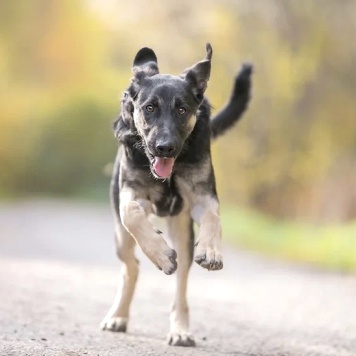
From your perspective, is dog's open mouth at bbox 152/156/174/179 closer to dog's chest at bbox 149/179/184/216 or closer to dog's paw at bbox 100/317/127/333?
dog's chest at bbox 149/179/184/216

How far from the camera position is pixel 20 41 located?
2803 cm

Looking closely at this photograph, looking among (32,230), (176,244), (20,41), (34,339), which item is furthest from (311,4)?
(20,41)

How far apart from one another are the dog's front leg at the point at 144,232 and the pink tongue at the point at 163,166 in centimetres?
31

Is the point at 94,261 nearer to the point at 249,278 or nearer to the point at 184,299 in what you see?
the point at 249,278

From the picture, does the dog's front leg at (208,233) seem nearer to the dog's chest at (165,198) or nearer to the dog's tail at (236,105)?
the dog's chest at (165,198)

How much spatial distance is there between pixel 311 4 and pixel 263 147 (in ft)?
9.81

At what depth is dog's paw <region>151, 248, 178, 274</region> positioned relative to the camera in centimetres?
567

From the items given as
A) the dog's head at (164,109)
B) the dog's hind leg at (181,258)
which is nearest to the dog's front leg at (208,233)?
the dog's head at (164,109)

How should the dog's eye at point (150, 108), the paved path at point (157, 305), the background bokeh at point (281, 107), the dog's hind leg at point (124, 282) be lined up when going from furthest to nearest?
1. the background bokeh at point (281, 107)
2. the dog's hind leg at point (124, 282)
3. the paved path at point (157, 305)
4. the dog's eye at point (150, 108)

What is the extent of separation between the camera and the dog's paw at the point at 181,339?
21.3 ft

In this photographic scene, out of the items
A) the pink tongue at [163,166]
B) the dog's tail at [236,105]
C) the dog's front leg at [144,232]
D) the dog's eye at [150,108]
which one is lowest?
the dog's front leg at [144,232]

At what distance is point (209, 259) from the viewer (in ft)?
18.6

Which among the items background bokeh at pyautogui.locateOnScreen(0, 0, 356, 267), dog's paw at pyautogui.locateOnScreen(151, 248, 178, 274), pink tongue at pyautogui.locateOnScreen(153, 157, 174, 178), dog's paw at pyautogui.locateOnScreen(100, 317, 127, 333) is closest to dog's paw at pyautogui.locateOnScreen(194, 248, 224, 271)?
dog's paw at pyautogui.locateOnScreen(151, 248, 178, 274)

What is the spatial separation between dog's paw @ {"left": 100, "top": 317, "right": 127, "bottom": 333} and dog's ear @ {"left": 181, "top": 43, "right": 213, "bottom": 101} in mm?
1977
